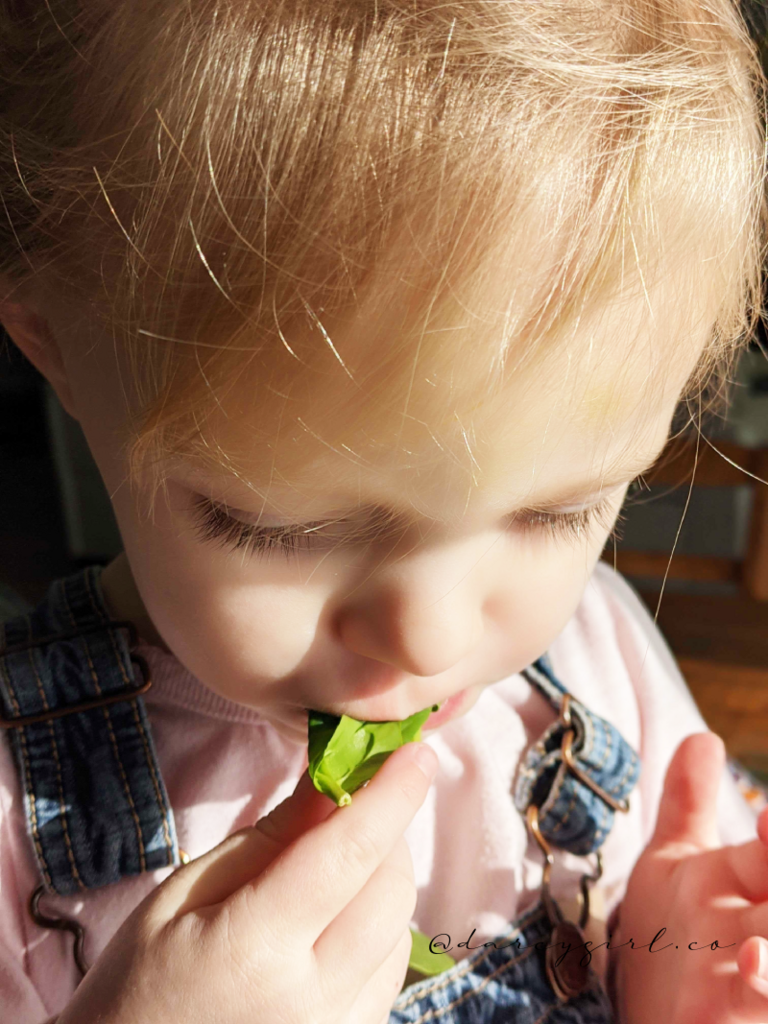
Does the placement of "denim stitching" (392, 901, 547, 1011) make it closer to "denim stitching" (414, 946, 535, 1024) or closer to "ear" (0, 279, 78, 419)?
"denim stitching" (414, 946, 535, 1024)

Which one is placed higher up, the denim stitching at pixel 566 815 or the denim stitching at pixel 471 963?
the denim stitching at pixel 566 815

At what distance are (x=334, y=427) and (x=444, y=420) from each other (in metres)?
0.05

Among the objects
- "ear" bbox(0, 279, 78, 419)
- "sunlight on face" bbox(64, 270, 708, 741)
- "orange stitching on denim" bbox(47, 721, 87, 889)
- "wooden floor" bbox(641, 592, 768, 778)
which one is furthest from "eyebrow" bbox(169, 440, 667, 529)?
"wooden floor" bbox(641, 592, 768, 778)

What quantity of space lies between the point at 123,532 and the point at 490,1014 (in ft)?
1.32

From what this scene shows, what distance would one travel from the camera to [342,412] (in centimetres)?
40

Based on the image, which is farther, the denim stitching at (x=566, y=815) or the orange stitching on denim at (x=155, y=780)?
the denim stitching at (x=566, y=815)

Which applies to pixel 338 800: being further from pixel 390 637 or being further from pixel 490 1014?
pixel 490 1014

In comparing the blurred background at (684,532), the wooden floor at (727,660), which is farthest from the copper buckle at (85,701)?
the wooden floor at (727,660)

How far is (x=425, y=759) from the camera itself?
1.69 ft

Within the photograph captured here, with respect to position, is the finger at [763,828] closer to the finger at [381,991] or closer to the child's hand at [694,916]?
the child's hand at [694,916]

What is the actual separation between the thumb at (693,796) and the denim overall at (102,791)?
9 cm

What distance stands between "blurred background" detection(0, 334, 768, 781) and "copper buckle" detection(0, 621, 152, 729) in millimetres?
108

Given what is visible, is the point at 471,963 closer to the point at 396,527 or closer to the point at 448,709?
the point at 448,709

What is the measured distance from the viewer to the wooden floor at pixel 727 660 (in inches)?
51.2
